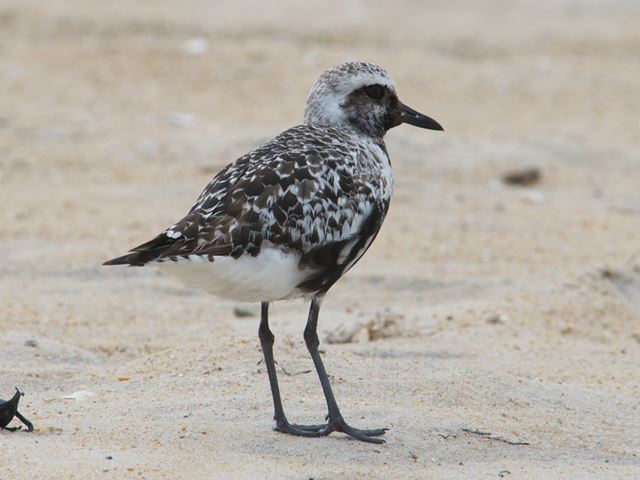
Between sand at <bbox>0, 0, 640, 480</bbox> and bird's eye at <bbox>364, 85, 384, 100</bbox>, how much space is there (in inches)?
54.5

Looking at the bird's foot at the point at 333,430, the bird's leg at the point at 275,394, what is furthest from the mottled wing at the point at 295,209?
the bird's foot at the point at 333,430

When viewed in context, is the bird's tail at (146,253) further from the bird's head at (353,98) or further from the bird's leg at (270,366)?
the bird's head at (353,98)

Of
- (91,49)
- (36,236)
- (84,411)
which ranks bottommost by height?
(84,411)

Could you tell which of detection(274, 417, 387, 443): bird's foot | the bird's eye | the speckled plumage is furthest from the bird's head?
detection(274, 417, 387, 443): bird's foot

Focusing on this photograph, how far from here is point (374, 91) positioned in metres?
5.68

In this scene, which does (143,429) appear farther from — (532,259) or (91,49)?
(91,49)

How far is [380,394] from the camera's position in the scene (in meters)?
5.71

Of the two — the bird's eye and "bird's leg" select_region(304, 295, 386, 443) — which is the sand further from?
the bird's eye

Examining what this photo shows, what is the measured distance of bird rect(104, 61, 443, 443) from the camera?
464 centimetres

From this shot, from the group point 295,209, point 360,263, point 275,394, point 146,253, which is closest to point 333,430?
point 275,394

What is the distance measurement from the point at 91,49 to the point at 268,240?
11.3 m

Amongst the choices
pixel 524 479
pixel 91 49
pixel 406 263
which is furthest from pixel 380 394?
pixel 91 49

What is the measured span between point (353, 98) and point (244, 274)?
136 cm

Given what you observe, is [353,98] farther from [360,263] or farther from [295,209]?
[360,263]
